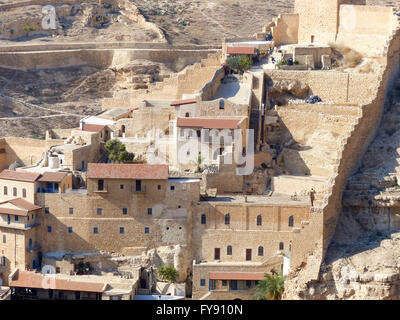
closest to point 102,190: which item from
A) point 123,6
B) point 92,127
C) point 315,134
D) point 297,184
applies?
point 92,127

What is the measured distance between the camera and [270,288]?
4062 centimetres

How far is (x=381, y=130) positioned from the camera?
153ft

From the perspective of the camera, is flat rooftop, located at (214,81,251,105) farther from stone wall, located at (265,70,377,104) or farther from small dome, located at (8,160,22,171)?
small dome, located at (8,160,22,171)

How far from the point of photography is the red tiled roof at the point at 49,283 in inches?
1633

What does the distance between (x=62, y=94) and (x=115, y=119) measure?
9.75 meters

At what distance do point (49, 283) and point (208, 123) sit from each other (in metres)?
9.68

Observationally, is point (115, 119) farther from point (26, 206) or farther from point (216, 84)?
point (26, 206)

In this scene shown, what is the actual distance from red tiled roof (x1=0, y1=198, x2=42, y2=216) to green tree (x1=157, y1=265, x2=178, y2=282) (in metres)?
5.58

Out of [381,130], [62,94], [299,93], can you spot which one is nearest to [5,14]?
[62,94]

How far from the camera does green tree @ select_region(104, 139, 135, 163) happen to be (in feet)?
151

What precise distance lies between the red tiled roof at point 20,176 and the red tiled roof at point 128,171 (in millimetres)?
2393

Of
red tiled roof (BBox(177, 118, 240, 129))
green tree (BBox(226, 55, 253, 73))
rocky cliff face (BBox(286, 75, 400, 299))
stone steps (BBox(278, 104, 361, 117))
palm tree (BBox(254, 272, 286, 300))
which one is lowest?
palm tree (BBox(254, 272, 286, 300))

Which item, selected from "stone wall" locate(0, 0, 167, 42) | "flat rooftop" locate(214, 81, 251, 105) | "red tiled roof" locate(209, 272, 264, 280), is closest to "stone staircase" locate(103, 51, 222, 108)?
"flat rooftop" locate(214, 81, 251, 105)
